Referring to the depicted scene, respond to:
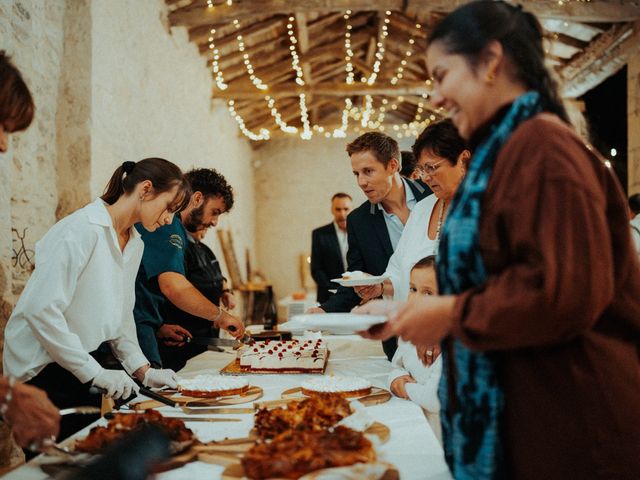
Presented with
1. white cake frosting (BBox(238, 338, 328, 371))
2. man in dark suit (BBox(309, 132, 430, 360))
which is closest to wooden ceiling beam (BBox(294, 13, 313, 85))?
→ man in dark suit (BBox(309, 132, 430, 360))

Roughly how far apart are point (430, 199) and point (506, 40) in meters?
1.78

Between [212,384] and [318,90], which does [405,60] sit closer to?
[318,90]

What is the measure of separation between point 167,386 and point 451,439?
1.38 m

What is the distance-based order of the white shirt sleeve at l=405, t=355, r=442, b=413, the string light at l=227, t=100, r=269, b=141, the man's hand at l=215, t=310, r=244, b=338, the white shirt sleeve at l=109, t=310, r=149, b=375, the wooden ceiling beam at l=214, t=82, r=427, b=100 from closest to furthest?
the white shirt sleeve at l=405, t=355, r=442, b=413 → the white shirt sleeve at l=109, t=310, r=149, b=375 → the man's hand at l=215, t=310, r=244, b=338 → the wooden ceiling beam at l=214, t=82, r=427, b=100 → the string light at l=227, t=100, r=269, b=141

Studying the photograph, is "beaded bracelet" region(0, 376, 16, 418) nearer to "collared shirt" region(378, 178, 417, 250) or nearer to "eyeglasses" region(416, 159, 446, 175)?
"eyeglasses" region(416, 159, 446, 175)

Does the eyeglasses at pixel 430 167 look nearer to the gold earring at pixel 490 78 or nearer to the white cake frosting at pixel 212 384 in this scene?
the white cake frosting at pixel 212 384

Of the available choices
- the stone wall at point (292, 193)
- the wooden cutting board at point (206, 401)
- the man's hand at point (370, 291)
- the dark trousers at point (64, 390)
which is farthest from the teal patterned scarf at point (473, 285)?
the stone wall at point (292, 193)

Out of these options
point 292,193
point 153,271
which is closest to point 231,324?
point 153,271

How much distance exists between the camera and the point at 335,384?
6.88 ft

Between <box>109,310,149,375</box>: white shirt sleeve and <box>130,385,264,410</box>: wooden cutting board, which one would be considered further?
<box>109,310,149,375</box>: white shirt sleeve

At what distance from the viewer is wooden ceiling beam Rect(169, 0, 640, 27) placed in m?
6.24

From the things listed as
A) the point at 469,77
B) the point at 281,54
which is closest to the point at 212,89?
the point at 281,54

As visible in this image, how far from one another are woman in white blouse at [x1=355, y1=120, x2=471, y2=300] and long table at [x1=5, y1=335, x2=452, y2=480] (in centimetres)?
40

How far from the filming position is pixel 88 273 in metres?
2.14
